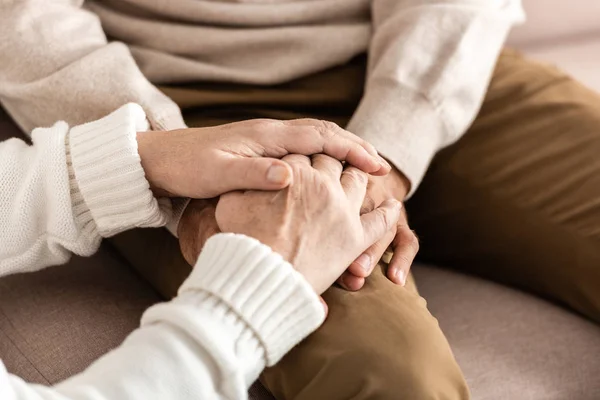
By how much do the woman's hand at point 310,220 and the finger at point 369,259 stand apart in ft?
0.04

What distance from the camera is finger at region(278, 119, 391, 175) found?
71cm

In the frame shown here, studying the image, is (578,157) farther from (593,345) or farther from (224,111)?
(224,111)

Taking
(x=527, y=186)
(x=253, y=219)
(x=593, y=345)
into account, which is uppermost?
(x=253, y=219)

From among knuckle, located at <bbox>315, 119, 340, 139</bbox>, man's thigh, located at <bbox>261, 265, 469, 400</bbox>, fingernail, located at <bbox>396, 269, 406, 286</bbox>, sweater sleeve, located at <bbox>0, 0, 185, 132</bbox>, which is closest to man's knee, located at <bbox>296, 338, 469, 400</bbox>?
man's thigh, located at <bbox>261, 265, 469, 400</bbox>

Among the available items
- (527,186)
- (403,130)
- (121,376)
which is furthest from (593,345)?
(121,376)

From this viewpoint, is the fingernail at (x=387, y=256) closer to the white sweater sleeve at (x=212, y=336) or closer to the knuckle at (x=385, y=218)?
the knuckle at (x=385, y=218)

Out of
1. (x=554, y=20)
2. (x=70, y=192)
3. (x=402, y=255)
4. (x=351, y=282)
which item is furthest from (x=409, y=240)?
(x=554, y=20)

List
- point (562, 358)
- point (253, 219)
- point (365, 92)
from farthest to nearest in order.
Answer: point (365, 92) < point (562, 358) < point (253, 219)

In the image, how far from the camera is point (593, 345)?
0.82 m

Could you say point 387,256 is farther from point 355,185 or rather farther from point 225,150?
point 225,150

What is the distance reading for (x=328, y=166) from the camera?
0.71 meters

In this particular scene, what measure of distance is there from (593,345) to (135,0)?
0.72 metres

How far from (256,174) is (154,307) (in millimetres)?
164

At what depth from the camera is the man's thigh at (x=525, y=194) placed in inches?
33.4
